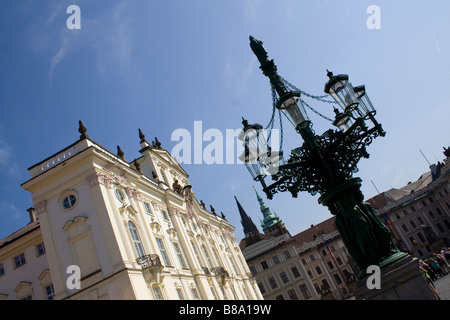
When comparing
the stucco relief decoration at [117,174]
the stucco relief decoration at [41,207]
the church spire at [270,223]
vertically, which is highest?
the church spire at [270,223]

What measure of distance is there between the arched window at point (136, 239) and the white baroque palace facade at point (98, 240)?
8cm

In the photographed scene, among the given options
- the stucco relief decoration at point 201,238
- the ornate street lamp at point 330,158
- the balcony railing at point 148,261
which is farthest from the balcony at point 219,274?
the ornate street lamp at point 330,158

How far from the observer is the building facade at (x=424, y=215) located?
260 feet

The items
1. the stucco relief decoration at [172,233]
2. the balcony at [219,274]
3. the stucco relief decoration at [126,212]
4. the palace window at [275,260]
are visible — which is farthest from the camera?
the palace window at [275,260]

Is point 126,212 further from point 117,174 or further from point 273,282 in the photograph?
point 273,282

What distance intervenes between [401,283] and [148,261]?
17.0m

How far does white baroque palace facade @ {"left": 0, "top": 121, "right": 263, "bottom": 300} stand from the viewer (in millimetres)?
19922

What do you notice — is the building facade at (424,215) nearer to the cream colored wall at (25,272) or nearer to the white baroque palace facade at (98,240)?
the white baroque palace facade at (98,240)

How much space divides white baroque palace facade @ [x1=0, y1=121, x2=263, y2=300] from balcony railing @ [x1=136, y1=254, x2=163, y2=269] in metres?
0.06

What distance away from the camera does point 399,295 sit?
7.41m

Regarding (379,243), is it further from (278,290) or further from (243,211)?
(243,211)

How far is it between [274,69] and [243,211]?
111998 millimetres

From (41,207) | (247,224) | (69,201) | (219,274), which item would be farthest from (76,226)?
(247,224)
